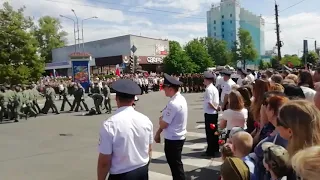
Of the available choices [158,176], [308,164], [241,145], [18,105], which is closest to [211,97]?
[158,176]

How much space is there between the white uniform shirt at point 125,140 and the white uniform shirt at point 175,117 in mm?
1600

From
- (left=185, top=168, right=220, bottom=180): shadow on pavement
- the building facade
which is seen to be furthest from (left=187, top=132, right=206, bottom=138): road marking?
the building facade

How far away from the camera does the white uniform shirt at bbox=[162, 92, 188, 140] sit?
5.44 m

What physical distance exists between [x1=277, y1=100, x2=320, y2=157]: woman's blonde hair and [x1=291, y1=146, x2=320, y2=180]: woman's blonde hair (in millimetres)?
625

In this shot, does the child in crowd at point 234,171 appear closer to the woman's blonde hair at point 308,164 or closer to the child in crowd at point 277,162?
the child in crowd at point 277,162

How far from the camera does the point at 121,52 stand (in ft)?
213

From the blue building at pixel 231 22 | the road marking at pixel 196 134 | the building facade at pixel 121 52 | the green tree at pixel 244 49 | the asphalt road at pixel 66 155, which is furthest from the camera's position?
the blue building at pixel 231 22

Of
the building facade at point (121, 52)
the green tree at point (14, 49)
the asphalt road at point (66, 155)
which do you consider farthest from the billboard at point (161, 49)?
the asphalt road at point (66, 155)

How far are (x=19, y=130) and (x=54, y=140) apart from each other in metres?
3.60

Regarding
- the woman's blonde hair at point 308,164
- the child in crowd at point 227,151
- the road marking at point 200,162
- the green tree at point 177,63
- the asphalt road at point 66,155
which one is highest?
the green tree at point 177,63

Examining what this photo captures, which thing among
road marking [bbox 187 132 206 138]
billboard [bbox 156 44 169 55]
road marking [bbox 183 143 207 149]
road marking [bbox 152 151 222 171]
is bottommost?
road marking [bbox 152 151 222 171]

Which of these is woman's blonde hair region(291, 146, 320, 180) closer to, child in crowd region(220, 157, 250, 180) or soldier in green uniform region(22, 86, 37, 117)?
child in crowd region(220, 157, 250, 180)

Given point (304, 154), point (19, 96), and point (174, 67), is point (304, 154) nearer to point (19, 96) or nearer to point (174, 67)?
point (19, 96)

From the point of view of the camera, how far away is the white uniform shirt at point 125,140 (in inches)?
137
